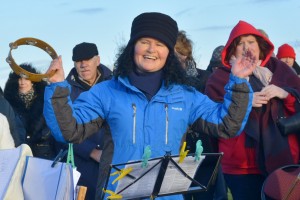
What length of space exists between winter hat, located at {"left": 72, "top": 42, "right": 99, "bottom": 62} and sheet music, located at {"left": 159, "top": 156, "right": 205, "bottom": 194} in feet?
13.2

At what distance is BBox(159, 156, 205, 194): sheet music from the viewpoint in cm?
469

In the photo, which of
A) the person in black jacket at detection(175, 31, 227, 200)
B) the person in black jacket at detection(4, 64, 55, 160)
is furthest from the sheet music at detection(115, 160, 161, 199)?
the person in black jacket at detection(4, 64, 55, 160)

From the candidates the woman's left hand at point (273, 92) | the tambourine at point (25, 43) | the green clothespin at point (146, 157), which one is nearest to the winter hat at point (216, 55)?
the woman's left hand at point (273, 92)

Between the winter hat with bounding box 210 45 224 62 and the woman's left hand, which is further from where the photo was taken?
the winter hat with bounding box 210 45 224 62

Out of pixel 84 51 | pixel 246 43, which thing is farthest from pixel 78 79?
pixel 246 43

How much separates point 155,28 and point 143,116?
599 mm

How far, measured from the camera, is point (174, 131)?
16.6 ft

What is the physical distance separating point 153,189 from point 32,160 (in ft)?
2.69

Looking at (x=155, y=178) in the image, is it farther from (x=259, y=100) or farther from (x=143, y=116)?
(x=259, y=100)

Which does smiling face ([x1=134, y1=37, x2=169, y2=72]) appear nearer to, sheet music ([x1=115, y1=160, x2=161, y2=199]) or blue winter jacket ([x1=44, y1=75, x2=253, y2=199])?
blue winter jacket ([x1=44, y1=75, x2=253, y2=199])

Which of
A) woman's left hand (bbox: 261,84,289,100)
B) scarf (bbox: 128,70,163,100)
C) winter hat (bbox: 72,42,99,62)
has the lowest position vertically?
winter hat (bbox: 72,42,99,62)

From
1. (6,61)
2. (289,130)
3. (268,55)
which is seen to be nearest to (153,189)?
(6,61)

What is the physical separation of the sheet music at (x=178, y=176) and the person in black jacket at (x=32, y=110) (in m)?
4.18

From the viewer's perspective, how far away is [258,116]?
6285 mm
